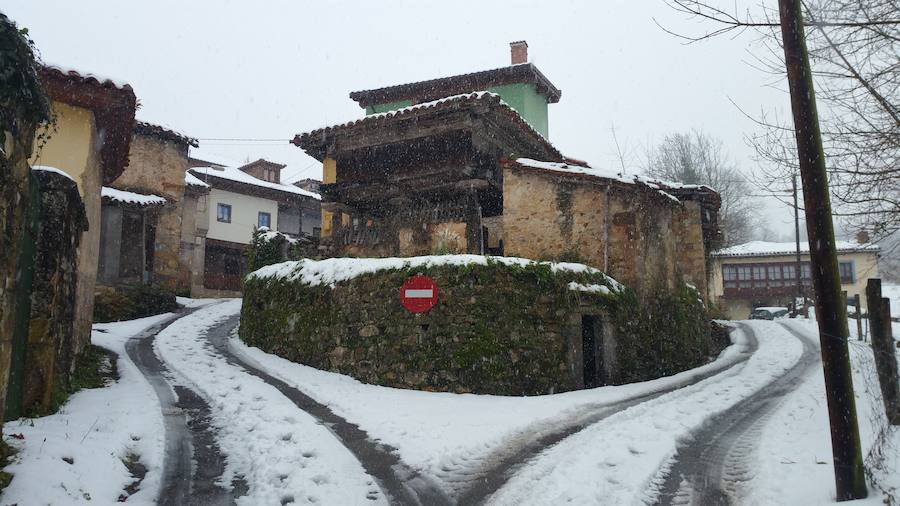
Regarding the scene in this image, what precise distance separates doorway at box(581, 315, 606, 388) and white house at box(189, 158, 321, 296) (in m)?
21.3

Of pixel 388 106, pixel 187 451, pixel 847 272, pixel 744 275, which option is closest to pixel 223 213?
pixel 388 106

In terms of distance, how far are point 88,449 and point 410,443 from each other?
10.6 ft

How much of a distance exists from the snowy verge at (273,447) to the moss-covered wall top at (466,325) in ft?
5.87

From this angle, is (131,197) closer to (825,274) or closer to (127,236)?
(127,236)

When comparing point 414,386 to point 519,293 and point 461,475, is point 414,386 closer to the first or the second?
point 519,293

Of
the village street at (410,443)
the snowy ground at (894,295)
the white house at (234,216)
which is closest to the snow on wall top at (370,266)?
the village street at (410,443)

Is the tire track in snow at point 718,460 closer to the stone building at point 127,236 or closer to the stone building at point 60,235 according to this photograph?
the stone building at point 60,235

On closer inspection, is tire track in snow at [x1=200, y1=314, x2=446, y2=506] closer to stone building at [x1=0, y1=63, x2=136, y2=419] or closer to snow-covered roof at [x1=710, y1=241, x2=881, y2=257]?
stone building at [x1=0, y1=63, x2=136, y2=419]

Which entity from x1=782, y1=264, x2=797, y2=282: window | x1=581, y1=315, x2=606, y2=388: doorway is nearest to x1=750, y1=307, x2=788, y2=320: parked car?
x1=782, y1=264, x2=797, y2=282: window

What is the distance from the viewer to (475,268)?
996cm

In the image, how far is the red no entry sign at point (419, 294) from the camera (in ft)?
31.7

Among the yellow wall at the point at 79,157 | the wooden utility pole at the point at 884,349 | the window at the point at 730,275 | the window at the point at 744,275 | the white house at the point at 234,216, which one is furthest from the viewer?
the window at the point at 730,275

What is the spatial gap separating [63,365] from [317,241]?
12775 mm

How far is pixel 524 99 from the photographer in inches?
882
